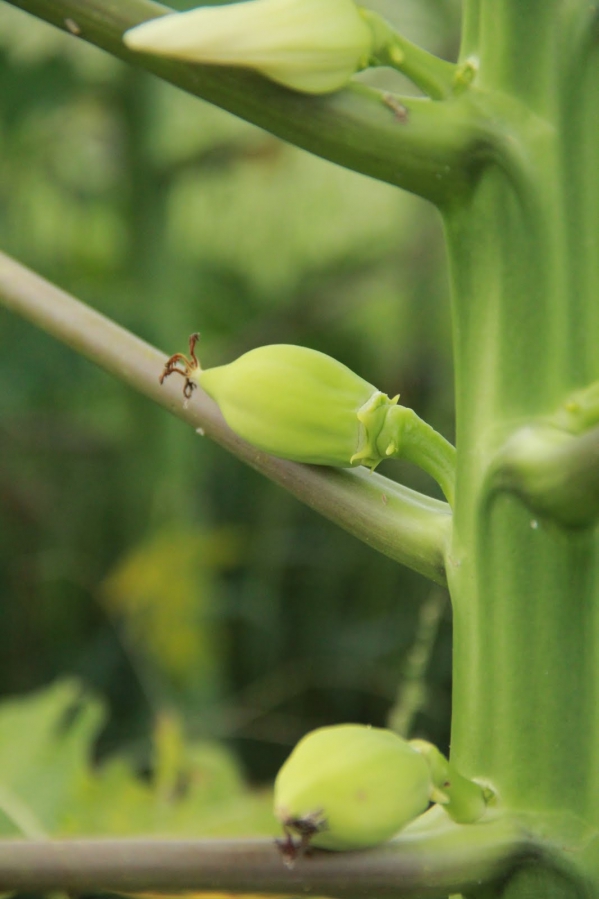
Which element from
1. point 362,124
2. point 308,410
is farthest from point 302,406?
point 362,124

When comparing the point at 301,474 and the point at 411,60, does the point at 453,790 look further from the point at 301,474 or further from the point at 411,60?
the point at 411,60

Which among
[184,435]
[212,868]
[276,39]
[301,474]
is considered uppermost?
[184,435]

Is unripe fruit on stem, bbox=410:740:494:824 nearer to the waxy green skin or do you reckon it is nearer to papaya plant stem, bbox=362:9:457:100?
the waxy green skin

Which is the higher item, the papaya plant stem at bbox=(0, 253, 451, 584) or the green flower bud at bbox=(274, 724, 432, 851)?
the papaya plant stem at bbox=(0, 253, 451, 584)

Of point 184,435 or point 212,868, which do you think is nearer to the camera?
point 212,868

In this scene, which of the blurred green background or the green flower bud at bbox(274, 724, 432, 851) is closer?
the green flower bud at bbox(274, 724, 432, 851)

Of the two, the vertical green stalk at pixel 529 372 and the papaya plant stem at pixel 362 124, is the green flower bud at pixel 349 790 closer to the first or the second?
the vertical green stalk at pixel 529 372

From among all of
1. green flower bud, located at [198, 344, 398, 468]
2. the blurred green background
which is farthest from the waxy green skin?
the blurred green background

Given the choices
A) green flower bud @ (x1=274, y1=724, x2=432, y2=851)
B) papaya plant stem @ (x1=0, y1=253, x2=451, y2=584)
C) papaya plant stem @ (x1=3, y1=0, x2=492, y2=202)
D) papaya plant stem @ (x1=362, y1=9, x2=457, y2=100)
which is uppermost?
papaya plant stem @ (x1=362, y1=9, x2=457, y2=100)
